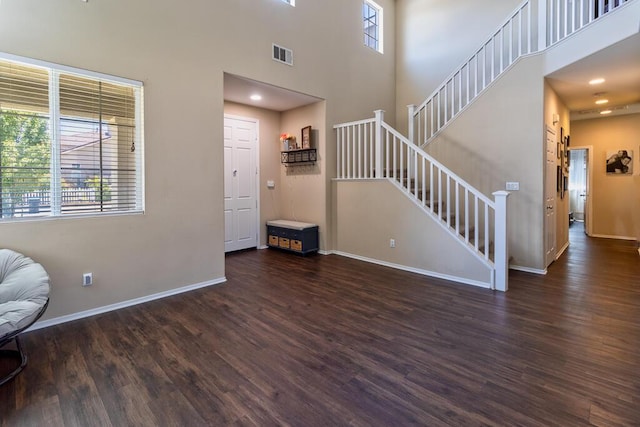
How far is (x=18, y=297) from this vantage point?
93.6 inches

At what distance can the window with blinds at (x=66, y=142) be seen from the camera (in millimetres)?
2752

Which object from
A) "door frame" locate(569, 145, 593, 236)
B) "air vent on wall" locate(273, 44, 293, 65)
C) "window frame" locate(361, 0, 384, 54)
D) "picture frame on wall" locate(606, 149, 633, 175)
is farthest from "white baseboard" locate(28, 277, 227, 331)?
"picture frame on wall" locate(606, 149, 633, 175)

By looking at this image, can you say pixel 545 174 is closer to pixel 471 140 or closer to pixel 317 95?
pixel 471 140

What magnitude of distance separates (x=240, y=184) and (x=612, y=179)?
812 centimetres

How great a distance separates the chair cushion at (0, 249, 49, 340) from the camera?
2129 mm

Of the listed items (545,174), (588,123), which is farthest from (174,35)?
(588,123)

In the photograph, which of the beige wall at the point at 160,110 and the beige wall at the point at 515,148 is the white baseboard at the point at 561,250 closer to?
the beige wall at the point at 515,148

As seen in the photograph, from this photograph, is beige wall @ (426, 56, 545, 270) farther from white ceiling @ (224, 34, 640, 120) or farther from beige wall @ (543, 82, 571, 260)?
white ceiling @ (224, 34, 640, 120)

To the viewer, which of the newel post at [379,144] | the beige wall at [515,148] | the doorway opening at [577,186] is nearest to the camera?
the beige wall at [515,148]

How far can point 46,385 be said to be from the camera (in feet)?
6.77

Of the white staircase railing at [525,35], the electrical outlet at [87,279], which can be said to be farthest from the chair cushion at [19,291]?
the white staircase railing at [525,35]

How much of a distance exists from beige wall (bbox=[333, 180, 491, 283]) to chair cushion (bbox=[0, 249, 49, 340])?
4015mm

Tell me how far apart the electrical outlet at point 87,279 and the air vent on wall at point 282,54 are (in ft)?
11.7

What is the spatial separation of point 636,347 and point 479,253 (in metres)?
1.70
